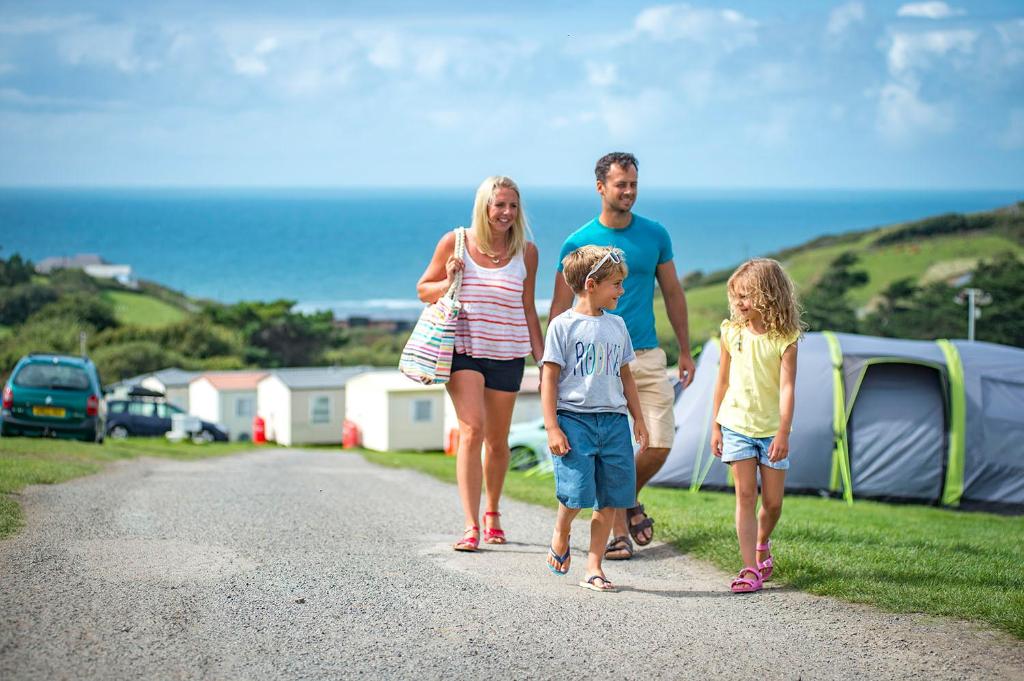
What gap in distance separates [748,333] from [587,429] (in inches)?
38.4

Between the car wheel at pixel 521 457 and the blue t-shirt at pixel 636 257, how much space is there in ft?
34.5

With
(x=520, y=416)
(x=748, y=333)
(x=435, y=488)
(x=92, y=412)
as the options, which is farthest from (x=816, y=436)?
(x=520, y=416)

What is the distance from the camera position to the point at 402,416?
36406 mm

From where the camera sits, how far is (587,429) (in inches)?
215

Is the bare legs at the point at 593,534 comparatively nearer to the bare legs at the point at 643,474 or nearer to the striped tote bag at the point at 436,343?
the bare legs at the point at 643,474

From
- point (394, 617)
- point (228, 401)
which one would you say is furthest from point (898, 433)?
point (228, 401)

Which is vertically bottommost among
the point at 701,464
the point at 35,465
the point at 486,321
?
the point at 701,464

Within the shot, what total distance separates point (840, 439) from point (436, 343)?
847 centimetres

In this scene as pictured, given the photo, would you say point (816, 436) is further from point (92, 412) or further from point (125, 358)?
point (125, 358)

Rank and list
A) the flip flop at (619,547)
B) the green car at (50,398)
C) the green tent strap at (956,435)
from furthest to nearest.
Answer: the green car at (50,398), the green tent strap at (956,435), the flip flop at (619,547)

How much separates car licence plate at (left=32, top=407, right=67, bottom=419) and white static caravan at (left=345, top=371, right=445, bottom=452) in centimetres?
1911

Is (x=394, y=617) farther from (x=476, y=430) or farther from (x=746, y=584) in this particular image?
(x=746, y=584)

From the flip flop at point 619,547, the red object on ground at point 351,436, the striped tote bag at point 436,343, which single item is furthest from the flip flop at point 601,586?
the red object on ground at point 351,436

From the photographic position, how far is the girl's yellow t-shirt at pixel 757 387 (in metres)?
5.64
